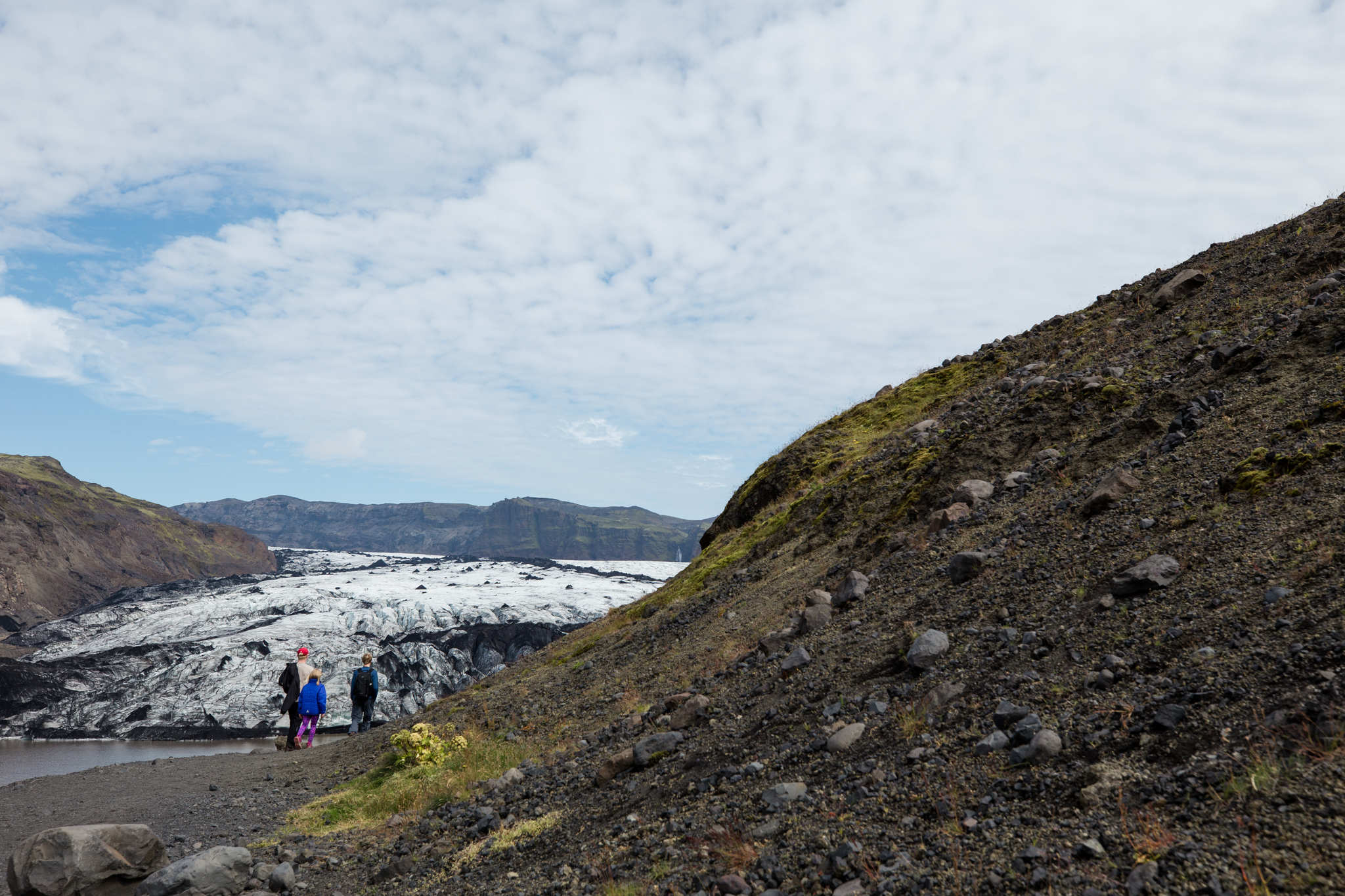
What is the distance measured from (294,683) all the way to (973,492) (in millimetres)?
18747

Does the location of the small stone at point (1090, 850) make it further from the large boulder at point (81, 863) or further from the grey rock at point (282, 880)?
the large boulder at point (81, 863)

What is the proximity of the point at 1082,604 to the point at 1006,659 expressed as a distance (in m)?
1.15

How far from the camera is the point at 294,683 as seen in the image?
19.3 meters

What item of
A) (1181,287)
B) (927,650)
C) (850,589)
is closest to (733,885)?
(927,650)

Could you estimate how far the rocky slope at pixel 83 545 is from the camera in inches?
2886

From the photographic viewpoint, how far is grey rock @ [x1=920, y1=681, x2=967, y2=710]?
6.56 metres

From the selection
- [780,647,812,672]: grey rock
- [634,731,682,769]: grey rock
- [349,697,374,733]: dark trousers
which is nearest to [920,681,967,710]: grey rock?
[780,647,812,672]: grey rock

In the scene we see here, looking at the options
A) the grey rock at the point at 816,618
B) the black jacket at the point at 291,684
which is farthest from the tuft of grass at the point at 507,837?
the black jacket at the point at 291,684

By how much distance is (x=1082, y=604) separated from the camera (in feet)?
23.8

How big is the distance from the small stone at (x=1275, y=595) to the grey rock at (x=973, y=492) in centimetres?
672

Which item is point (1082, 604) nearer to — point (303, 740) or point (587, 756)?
point (587, 756)

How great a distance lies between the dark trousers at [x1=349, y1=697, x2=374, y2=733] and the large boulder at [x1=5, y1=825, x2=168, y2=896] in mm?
11670

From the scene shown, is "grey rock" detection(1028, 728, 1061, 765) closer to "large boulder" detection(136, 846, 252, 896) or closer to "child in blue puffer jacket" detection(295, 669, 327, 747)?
"large boulder" detection(136, 846, 252, 896)

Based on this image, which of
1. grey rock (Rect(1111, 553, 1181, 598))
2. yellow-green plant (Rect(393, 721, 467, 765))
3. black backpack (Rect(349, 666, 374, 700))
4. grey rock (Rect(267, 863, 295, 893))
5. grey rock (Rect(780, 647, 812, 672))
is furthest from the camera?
black backpack (Rect(349, 666, 374, 700))
